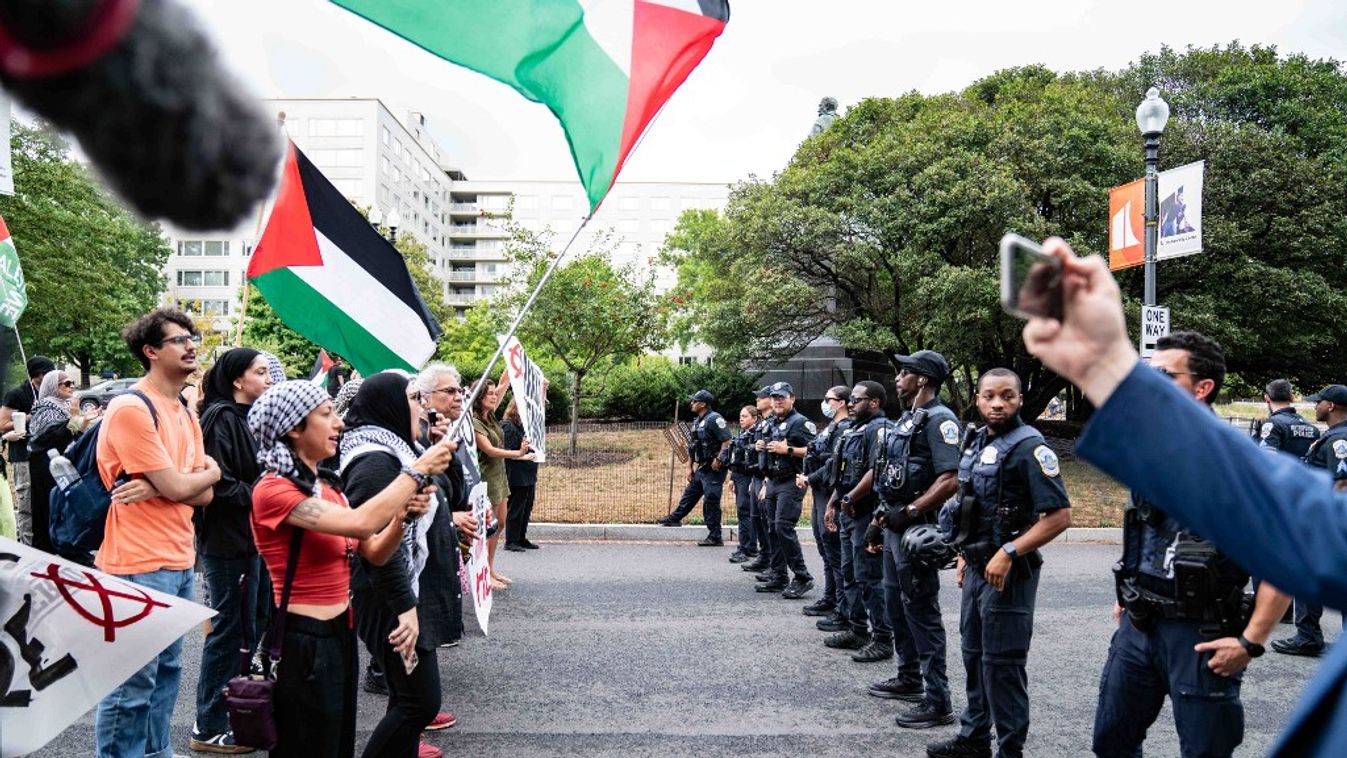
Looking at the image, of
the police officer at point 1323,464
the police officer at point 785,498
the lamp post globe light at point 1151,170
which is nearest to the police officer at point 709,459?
the police officer at point 785,498

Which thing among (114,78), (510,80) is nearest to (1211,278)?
(510,80)

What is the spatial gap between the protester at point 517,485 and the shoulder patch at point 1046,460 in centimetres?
659

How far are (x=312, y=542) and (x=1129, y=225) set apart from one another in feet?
33.8

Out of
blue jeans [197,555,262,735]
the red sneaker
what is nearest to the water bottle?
blue jeans [197,555,262,735]

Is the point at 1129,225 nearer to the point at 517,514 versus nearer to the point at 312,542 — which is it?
the point at 517,514

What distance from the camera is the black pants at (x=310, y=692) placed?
301cm

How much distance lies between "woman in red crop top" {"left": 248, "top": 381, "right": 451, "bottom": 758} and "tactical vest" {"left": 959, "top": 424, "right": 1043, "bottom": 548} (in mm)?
2657

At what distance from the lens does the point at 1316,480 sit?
127 cm

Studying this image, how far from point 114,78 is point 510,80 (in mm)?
2681

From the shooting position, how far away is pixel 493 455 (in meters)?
8.70

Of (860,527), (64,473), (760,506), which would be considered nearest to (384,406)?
(64,473)

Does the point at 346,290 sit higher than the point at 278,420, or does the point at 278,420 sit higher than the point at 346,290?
the point at 346,290

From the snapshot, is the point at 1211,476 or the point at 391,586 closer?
the point at 1211,476

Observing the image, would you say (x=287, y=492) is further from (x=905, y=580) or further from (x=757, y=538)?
(x=757, y=538)
